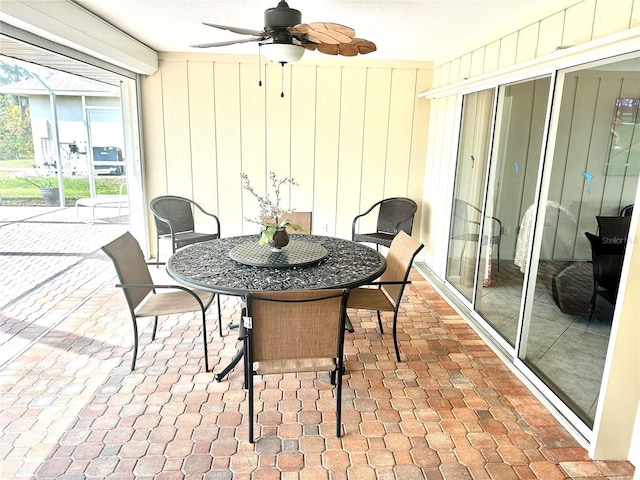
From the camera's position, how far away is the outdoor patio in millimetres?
1927

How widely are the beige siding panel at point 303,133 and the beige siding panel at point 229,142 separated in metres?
0.64

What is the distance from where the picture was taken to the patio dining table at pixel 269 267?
2256 millimetres

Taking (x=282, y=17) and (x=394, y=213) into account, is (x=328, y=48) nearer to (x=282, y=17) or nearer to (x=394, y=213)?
(x=282, y=17)

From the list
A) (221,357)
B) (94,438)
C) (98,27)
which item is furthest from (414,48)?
(94,438)

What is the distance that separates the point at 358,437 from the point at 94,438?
4.39 feet

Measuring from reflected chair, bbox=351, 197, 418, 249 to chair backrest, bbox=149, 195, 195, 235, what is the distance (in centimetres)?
193

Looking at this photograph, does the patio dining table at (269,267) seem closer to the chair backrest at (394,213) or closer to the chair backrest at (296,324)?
the chair backrest at (296,324)

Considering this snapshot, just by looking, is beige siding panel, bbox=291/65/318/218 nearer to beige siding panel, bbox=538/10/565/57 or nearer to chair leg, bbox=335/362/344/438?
beige siding panel, bbox=538/10/565/57

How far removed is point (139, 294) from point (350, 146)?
10.5 feet

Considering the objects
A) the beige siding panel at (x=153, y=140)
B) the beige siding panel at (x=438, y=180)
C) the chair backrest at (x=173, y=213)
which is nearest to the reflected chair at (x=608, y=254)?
the beige siding panel at (x=438, y=180)

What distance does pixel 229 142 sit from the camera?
4.93 meters

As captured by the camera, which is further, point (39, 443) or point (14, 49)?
point (14, 49)

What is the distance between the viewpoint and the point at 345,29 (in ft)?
7.14

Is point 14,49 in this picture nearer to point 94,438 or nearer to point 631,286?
point 94,438
